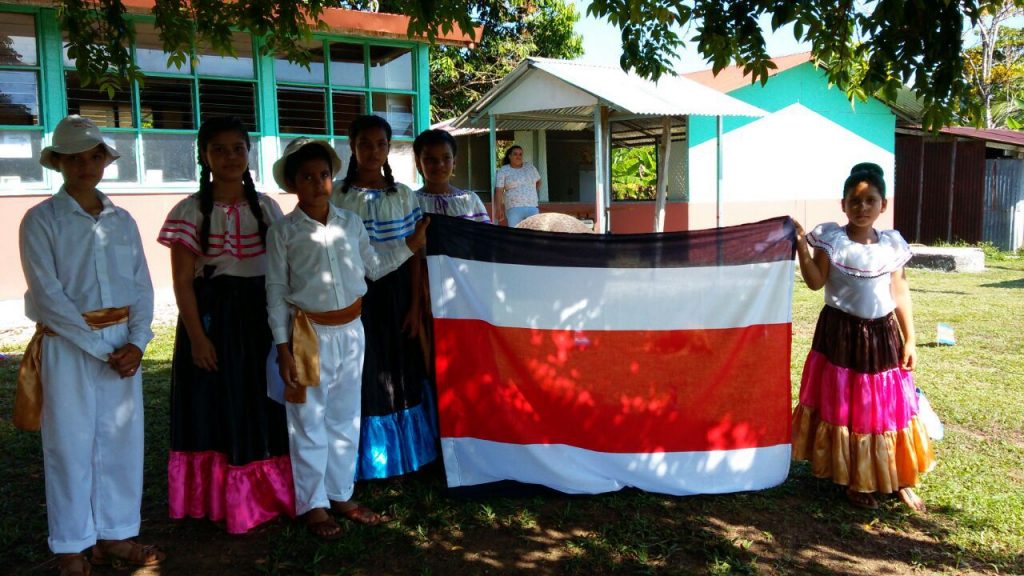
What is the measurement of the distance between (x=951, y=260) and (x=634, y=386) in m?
11.2

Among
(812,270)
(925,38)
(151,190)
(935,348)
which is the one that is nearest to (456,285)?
(812,270)

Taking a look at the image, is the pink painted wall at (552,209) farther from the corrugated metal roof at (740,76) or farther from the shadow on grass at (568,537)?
the shadow on grass at (568,537)

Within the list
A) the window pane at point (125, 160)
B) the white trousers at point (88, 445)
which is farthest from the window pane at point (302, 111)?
Result: the white trousers at point (88, 445)

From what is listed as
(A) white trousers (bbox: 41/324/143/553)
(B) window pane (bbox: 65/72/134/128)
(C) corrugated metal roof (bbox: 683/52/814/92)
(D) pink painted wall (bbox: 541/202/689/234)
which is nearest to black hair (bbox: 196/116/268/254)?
(A) white trousers (bbox: 41/324/143/553)

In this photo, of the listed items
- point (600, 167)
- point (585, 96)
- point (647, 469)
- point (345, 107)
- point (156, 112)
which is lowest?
point (647, 469)

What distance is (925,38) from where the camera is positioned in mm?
3072

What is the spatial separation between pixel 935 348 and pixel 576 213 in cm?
1109

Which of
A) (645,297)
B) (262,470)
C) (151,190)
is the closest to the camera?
(262,470)

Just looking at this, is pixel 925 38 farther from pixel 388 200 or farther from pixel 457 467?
pixel 457 467

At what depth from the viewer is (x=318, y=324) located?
322 centimetres

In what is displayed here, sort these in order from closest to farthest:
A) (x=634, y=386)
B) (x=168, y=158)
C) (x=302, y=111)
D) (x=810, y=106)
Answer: (x=634, y=386), (x=168, y=158), (x=302, y=111), (x=810, y=106)

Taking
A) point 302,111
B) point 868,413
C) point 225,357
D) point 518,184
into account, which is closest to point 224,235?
point 225,357

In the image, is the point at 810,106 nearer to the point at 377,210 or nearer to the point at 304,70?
the point at 304,70

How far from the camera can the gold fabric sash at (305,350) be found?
10.2 ft
